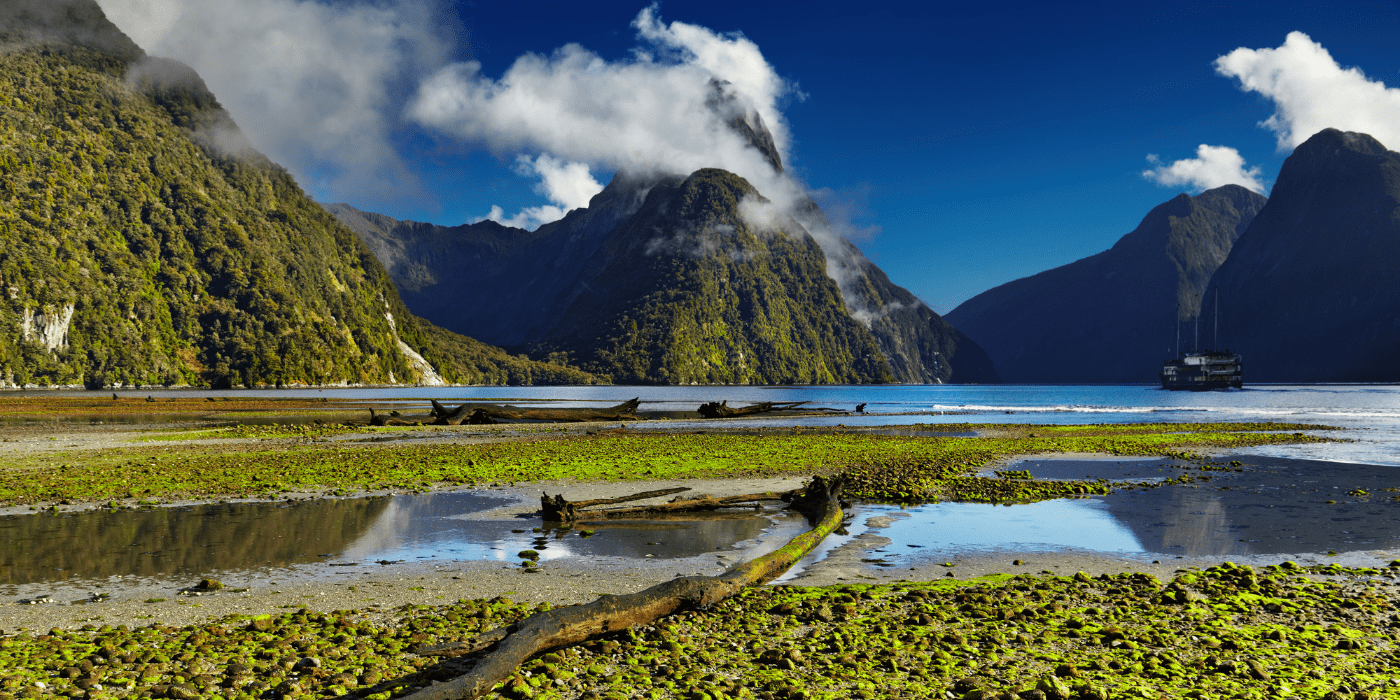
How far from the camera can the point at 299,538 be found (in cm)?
1443

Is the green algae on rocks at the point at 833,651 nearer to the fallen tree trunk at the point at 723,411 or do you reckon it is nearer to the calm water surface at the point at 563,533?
the calm water surface at the point at 563,533

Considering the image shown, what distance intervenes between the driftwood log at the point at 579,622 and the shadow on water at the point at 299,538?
3.28 m

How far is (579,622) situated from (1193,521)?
15.1 m

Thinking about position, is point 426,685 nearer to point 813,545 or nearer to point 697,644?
point 697,644

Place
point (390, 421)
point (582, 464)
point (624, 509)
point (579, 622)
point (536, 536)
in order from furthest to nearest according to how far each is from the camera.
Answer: point (390, 421) → point (582, 464) → point (624, 509) → point (536, 536) → point (579, 622)

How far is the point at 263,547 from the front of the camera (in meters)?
13.6

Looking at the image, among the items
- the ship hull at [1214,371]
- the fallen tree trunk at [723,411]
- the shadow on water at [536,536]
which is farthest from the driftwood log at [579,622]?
the ship hull at [1214,371]

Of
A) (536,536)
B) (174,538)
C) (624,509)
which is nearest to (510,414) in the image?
(624,509)

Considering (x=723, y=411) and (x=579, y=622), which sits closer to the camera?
(x=579, y=622)

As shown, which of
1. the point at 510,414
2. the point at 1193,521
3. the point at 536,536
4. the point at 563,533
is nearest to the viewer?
the point at 536,536

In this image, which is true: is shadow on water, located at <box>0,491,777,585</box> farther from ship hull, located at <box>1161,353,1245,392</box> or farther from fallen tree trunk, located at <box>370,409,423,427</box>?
ship hull, located at <box>1161,353,1245,392</box>

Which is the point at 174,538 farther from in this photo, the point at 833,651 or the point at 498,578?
the point at 833,651

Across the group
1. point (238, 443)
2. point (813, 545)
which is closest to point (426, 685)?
point (813, 545)

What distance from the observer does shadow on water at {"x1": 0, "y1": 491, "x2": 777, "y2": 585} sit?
12.3m
